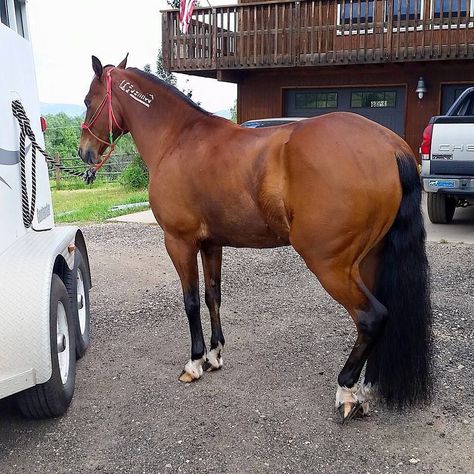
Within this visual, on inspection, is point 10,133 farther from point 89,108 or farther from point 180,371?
point 180,371

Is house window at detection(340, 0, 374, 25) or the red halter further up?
house window at detection(340, 0, 374, 25)

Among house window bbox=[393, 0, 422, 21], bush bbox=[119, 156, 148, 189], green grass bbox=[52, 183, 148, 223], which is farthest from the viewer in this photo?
bush bbox=[119, 156, 148, 189]

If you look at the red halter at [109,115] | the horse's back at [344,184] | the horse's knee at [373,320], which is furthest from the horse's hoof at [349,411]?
the red halter at [109,115]

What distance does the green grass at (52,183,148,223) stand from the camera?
1142 centimetres

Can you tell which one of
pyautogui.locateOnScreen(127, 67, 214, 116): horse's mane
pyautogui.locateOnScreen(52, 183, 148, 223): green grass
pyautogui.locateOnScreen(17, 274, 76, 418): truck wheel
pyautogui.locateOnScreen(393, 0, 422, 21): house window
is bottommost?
pyautogui.locateOnScreen(52, 183, 148, 223): green grass

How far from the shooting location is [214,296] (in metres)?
4.20

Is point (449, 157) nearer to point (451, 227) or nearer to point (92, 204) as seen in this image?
point (451, 227)

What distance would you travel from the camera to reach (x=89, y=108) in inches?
164

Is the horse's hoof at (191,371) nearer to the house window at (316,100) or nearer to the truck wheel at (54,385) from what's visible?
the truck wheel at (54,385)

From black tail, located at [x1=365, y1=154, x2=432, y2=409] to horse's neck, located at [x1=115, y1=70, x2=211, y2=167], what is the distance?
1.54m

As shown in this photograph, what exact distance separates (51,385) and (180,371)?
1071 mm

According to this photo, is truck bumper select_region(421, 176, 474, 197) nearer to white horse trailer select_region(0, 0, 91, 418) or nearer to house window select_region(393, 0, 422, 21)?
white horse trailer select_region(0, 0, 91, 418)

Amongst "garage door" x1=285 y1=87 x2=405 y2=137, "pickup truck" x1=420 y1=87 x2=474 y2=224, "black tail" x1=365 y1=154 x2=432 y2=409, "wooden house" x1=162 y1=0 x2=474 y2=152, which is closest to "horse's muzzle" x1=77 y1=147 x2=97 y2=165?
"black tail" x1=365 y1=154 x2=432 y2=409

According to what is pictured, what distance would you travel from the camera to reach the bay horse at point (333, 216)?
309cm
